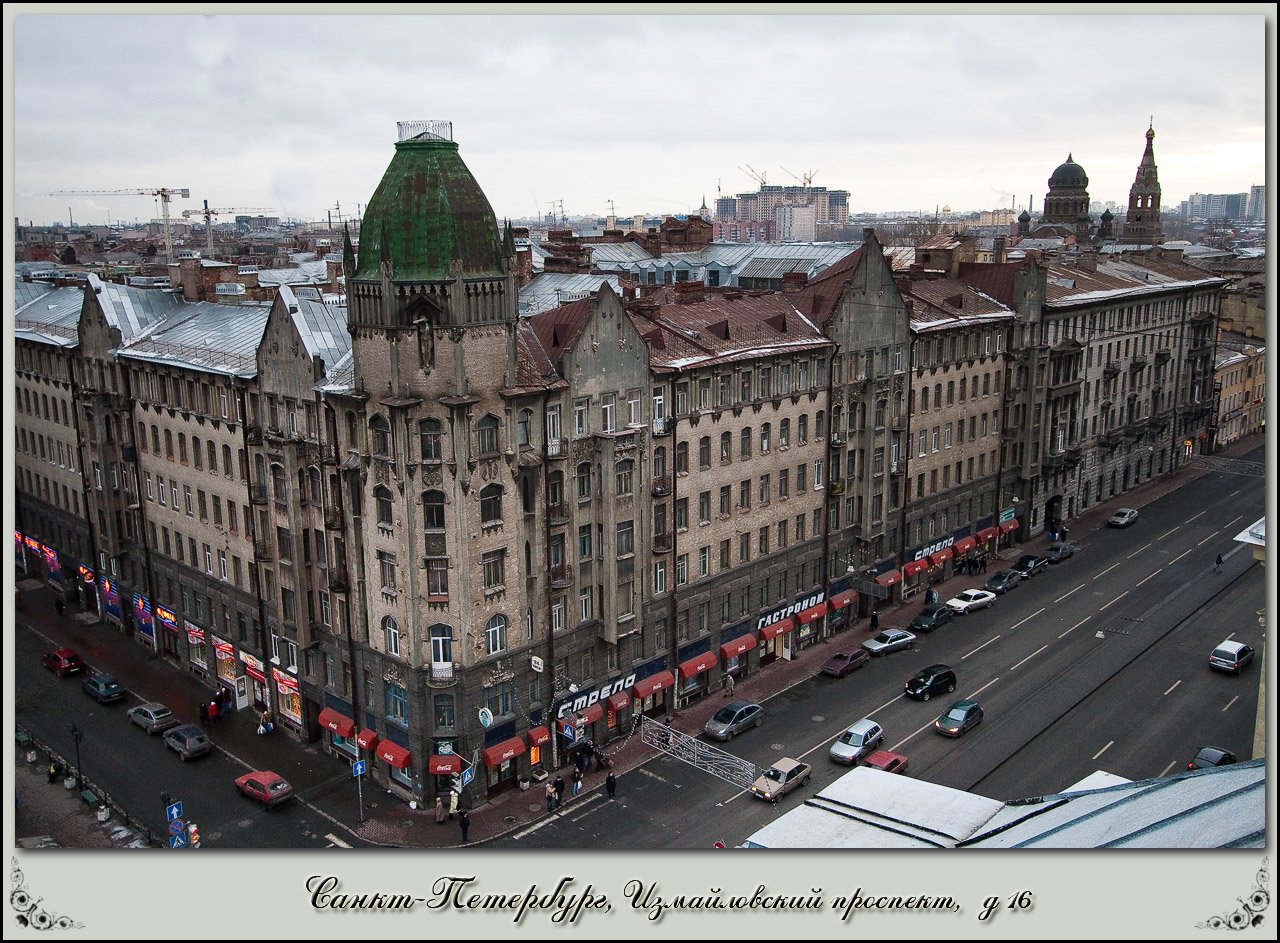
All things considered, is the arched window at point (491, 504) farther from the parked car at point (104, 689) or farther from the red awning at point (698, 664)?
the parked car at point (104, 689)

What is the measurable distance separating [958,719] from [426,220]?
37.6 meters

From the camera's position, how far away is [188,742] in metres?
58.9

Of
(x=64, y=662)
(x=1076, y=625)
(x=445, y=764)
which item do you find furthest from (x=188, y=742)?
(x=1076, y=625)

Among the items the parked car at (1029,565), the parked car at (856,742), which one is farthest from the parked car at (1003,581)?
the parked car at (856,742)

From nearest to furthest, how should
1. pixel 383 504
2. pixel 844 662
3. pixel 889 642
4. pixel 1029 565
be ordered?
pixel 383 504 < pixel 844 662 < pixel 889 642 < pixel 1029 565

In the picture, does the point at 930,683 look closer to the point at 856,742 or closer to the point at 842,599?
the point at 856,742

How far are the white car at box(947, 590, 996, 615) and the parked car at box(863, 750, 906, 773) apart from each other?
77.8 feet

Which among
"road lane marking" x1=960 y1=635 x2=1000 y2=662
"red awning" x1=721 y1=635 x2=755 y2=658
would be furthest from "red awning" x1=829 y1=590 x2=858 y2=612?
"red awning" x1=721 y1=635 x2=755 y2=658

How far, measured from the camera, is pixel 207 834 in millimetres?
51625

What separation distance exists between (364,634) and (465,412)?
1315 centimetres

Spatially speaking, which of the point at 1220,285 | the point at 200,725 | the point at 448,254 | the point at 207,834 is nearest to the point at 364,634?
the point at 207,834

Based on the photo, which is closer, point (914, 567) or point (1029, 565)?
point (914, 567)

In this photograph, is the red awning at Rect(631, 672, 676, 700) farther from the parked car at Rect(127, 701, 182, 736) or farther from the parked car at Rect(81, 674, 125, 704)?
the parked car at Rect(81, 674, 125, 704)

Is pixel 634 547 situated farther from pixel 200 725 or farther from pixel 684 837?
pixel 200 725
